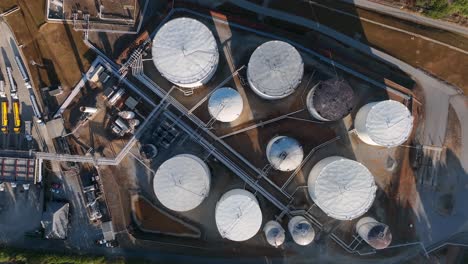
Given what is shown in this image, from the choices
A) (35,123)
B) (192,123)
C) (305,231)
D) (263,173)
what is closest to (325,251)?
(305,231)

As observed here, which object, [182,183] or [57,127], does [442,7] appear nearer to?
[182,183]

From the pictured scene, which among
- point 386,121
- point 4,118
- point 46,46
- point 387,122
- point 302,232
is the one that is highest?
point 46,46

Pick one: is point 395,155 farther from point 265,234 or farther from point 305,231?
point 265,234

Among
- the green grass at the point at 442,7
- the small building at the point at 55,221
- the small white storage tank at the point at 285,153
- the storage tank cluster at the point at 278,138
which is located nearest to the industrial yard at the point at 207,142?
the small building at the point at 55,221

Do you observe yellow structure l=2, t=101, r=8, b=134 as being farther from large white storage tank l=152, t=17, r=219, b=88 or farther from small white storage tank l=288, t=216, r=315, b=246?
small white storage tank l=288, t=216, r=315, b=246

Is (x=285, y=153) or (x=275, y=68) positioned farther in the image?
(x=285, y=153)

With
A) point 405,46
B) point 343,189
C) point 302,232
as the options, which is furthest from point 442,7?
point 302,232

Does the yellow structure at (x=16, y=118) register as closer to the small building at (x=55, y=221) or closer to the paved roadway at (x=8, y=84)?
the paved roadway at (x=8, y=84)
